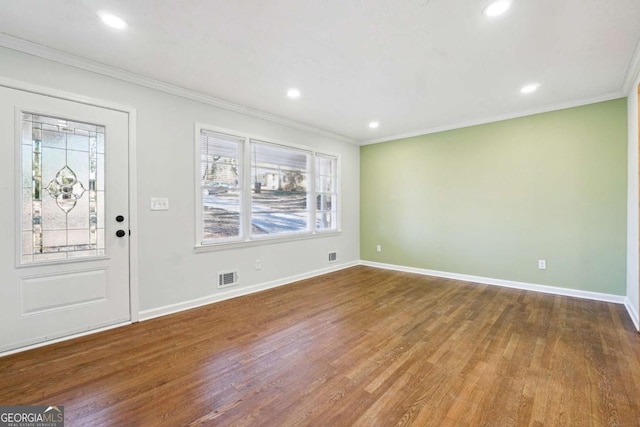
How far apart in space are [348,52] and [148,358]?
315cm

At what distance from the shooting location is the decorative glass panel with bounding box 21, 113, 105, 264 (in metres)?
2.51

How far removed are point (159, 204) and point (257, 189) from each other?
4.59 ft

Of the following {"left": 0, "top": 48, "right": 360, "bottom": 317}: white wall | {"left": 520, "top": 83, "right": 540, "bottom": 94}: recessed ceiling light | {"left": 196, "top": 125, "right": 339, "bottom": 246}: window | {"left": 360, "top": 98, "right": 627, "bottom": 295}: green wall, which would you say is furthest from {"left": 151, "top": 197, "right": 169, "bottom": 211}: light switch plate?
{"left": 520, "top": 83, "right": 540, "bottom": 94}: recessed ceiling light

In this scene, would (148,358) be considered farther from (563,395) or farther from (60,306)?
(563,395)

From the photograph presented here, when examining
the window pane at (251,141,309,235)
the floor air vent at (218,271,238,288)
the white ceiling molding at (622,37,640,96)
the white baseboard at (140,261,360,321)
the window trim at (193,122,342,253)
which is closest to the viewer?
the white ceiling molding at (622,37,640,96)

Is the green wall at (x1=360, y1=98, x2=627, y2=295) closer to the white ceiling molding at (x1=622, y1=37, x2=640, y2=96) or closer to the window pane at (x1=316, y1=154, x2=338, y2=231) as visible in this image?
the white ceiling molding at (x1=622, y1=37, x2=640, y2=96)

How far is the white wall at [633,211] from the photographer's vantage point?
300 cm

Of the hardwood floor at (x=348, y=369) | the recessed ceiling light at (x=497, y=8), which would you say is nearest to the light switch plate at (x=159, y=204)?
the hardwood floor at (x=348, y=369)

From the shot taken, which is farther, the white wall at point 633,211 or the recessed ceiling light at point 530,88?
the recessed ceiling light at point 530,88

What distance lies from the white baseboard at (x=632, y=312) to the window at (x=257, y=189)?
4.03 metres

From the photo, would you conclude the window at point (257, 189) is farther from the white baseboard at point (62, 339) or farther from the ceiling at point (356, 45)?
the white baseboard at point (62, 339)

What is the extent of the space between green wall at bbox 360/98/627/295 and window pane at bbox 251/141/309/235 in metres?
1.76

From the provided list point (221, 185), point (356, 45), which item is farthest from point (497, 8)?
point (221, 185)

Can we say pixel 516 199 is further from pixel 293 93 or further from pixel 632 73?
pixel 293 93
